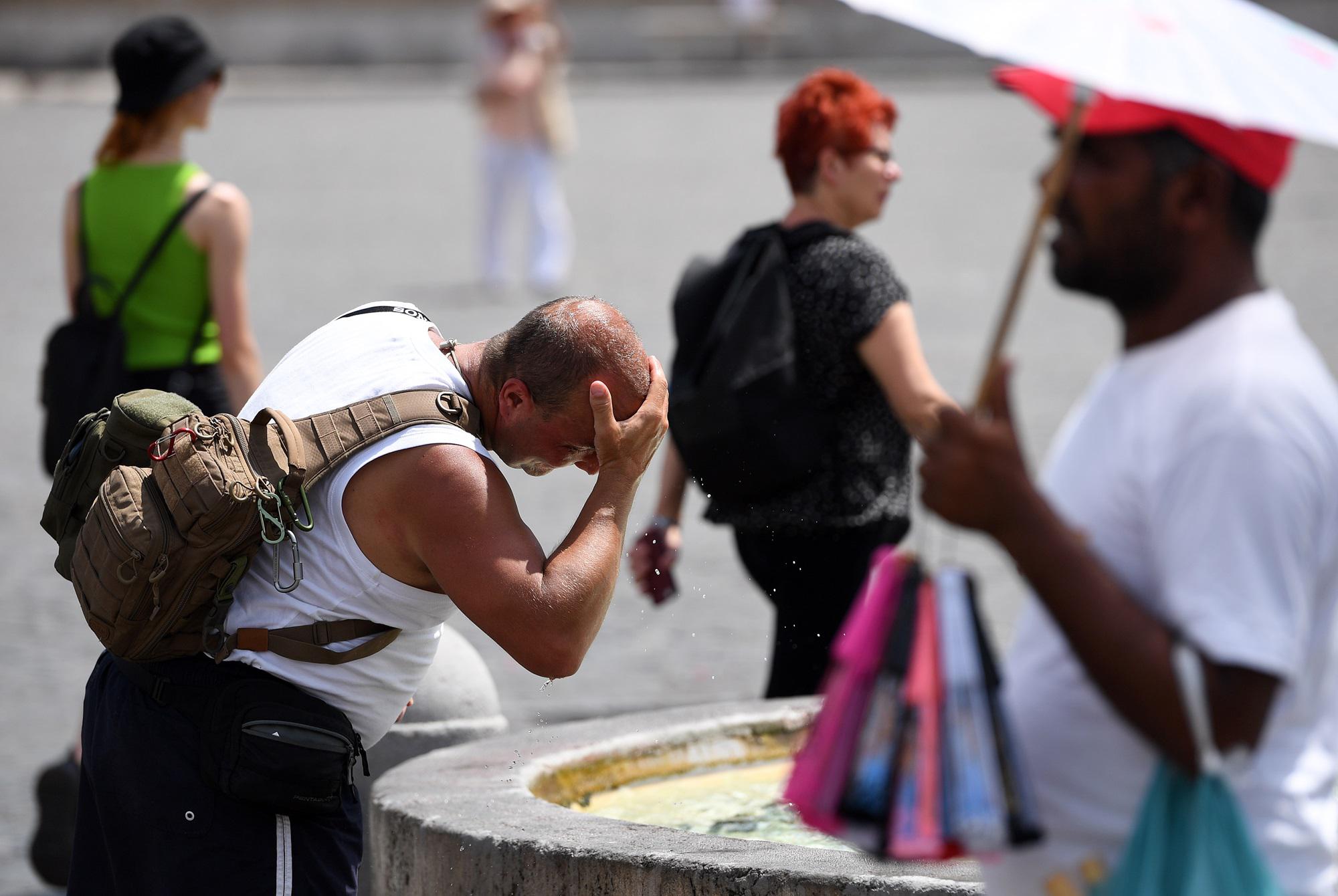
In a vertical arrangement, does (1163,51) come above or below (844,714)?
above

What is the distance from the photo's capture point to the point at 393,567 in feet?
8.05

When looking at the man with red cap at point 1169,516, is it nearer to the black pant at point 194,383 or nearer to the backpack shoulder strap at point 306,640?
the backpack shoulder strap at point 306,640

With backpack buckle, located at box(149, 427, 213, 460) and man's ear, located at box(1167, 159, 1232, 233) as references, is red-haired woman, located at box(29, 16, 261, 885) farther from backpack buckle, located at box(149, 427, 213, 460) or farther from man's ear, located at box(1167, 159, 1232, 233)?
man's ear, located at box(1167, 159, 1232, 233)

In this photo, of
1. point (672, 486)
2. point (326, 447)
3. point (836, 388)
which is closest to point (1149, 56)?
point (326, 447)

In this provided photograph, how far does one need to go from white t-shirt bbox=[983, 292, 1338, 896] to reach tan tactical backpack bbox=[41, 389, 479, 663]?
3.20 feet

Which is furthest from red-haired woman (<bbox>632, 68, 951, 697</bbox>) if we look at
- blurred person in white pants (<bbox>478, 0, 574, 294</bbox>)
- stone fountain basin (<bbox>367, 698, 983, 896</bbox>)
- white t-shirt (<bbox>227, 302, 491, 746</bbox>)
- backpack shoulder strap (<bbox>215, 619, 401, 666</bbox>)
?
blurred person in white pants (<bbox>478, 0, 574, 294</bbox>)

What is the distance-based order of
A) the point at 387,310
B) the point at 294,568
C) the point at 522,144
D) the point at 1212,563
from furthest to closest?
the point at 522,144
the point at 387,310
the point at 294,568
the point at 1212,563

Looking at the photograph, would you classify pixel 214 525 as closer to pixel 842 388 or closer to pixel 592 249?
pixel 842 388

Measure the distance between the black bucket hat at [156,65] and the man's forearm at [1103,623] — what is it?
3.33 m

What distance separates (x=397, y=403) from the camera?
2.45 meters

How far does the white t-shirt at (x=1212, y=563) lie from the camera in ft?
5.42

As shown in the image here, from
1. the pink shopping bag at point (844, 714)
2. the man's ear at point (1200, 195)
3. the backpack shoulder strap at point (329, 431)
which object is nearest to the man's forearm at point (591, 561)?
the backpack shoulder strap at point (329, 431)

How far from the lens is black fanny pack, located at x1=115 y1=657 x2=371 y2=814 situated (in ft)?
8.05

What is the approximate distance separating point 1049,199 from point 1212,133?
159 mm
